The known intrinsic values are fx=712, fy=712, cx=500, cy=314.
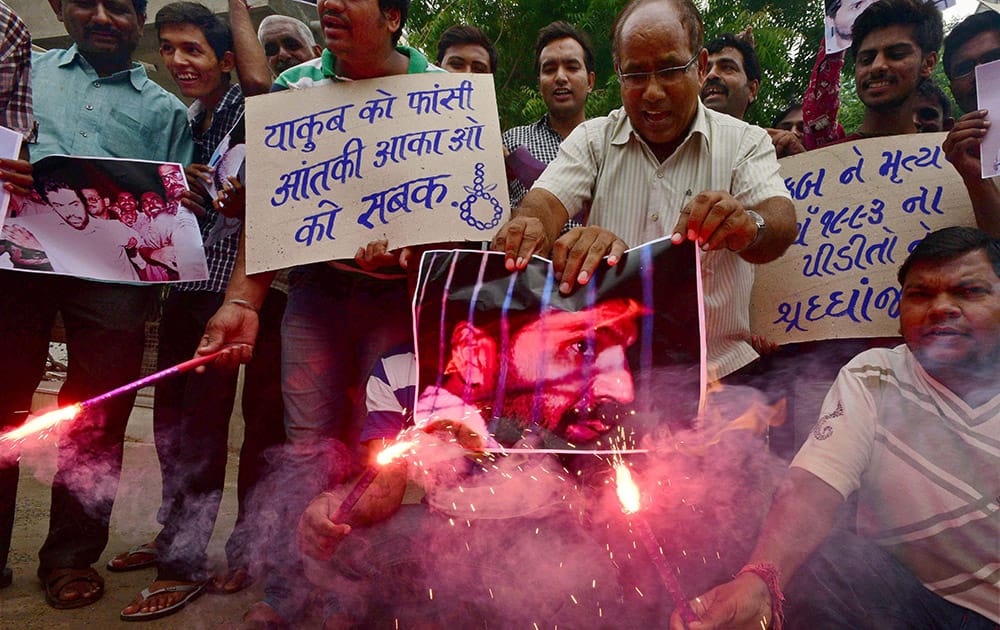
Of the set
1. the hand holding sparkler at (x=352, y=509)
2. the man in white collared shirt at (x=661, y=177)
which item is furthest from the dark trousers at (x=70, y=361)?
the man in white collared shirt at (x=661, y=177)

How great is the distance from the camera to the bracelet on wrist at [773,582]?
169cm

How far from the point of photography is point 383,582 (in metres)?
2.11

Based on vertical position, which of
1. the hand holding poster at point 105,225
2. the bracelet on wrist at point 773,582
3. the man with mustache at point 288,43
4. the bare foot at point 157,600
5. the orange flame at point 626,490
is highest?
the man with mustache at point 288,43

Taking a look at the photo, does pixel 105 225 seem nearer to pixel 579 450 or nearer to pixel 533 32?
pixel 579 450

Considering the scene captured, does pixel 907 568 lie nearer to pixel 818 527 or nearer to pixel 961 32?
pixel 818 527

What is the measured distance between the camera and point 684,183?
7.07 ft

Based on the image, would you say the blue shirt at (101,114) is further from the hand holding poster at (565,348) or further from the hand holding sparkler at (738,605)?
the hand holding sparkler at (738,605)

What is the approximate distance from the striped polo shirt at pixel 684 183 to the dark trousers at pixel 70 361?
6.12 feet

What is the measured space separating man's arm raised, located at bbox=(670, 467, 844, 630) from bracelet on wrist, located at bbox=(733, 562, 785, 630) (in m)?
0.01

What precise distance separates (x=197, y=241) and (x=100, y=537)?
1260mm

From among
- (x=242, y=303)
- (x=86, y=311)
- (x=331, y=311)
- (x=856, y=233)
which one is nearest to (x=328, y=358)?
(x=331, y=311)

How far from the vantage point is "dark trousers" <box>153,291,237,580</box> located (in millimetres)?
3039

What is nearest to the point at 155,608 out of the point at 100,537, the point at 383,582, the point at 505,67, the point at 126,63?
the point at 100,537

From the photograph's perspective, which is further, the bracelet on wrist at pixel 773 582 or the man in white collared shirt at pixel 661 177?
the man in white collared shirt at pixel 661 177
